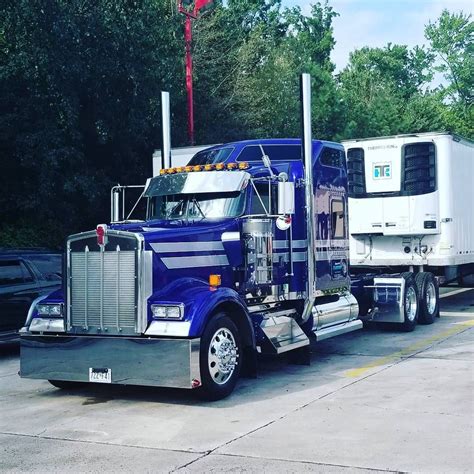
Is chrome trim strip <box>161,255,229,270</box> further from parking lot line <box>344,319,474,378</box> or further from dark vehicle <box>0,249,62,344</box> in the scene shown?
dark vehicle <box>0,249,62,344</box>

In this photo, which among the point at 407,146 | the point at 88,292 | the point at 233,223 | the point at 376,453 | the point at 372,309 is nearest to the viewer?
the point at 376,453

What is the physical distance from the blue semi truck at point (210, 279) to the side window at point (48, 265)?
3076 millimetres

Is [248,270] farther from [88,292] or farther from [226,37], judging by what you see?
[226,37]

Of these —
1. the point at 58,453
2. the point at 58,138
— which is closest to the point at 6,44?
the point at 58,138

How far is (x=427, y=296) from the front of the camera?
15.0 meters

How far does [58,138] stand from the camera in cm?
1978

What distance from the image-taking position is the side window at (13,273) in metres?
12.1

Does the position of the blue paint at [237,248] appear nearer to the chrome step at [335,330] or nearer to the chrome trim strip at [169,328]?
the chrome trim strip at [169,328]

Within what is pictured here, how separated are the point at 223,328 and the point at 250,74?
73.2 feet

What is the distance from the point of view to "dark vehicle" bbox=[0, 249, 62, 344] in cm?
1183

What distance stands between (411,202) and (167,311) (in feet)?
27.1

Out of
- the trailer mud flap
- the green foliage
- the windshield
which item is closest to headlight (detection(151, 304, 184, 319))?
the windshield

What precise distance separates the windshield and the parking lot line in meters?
2.56

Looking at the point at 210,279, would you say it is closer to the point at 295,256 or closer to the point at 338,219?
the point at 295,256
